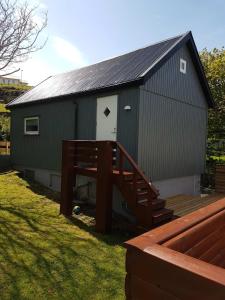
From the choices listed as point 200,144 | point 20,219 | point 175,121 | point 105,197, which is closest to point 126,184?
point 105,197

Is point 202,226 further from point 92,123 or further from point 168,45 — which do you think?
point 168,45

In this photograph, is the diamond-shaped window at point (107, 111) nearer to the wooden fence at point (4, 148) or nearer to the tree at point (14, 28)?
the tree at point (14, 28)

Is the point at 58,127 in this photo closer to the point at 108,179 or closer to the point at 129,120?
the point at 129,120

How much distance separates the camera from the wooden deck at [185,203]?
344 inches

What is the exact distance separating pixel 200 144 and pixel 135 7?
6.42 metres

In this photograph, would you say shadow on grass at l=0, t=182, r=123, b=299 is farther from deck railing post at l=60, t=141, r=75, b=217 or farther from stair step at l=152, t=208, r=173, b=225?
stair step at l=152, t=208, r=173, b=225

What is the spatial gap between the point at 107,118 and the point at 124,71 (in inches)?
70.0

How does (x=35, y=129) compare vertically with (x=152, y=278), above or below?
above

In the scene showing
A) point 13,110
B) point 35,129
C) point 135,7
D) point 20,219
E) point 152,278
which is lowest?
point 20,219

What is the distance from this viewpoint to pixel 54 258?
219 inches

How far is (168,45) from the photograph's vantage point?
10.6 m

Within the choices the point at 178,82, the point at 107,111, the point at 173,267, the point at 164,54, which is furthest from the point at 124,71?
the point at 173,267

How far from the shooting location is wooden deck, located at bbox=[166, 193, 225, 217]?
28.7ft

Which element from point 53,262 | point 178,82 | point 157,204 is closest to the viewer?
point 53,262
